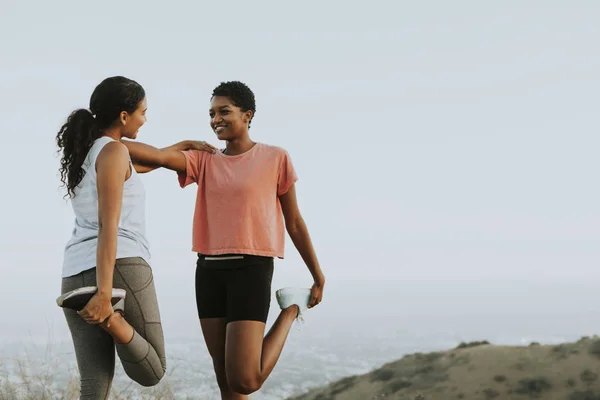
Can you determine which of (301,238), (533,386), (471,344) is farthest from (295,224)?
(471,344)

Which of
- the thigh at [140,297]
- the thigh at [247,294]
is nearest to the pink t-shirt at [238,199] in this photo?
the thigh at [247,294]

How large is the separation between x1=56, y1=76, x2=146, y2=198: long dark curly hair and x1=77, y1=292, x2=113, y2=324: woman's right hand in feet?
1.85

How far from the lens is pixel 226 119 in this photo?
17.0 ft

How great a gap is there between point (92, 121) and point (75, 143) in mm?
150

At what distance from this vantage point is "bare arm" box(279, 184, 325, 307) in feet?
17.6

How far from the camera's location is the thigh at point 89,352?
3.89 m

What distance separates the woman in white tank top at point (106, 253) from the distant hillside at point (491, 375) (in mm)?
17400

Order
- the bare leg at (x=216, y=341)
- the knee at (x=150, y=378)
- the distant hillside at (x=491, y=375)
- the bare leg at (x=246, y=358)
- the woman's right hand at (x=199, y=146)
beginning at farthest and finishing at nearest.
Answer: the distant hillside at (x=491, y=375) < the woman's right hand at (x=199, y=146) < the bare leg at (x=216, y=341) < the bare leg at (x=246, y=358) < the knee at (x=150, y=378)

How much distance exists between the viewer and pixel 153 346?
405 cm

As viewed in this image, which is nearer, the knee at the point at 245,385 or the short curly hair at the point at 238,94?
the knee at the point at 245,385

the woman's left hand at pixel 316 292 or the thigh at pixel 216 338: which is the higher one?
the woman's left hand at pixel 316 292

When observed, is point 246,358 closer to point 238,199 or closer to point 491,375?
point 238,199

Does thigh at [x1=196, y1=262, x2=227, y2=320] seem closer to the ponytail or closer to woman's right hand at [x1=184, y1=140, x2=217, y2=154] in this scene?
woman's right hand at [x1=184, y1=140, x2=217, y2=154]

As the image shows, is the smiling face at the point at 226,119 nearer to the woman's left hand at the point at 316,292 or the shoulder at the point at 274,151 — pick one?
the shoulder at the point at 274,151
